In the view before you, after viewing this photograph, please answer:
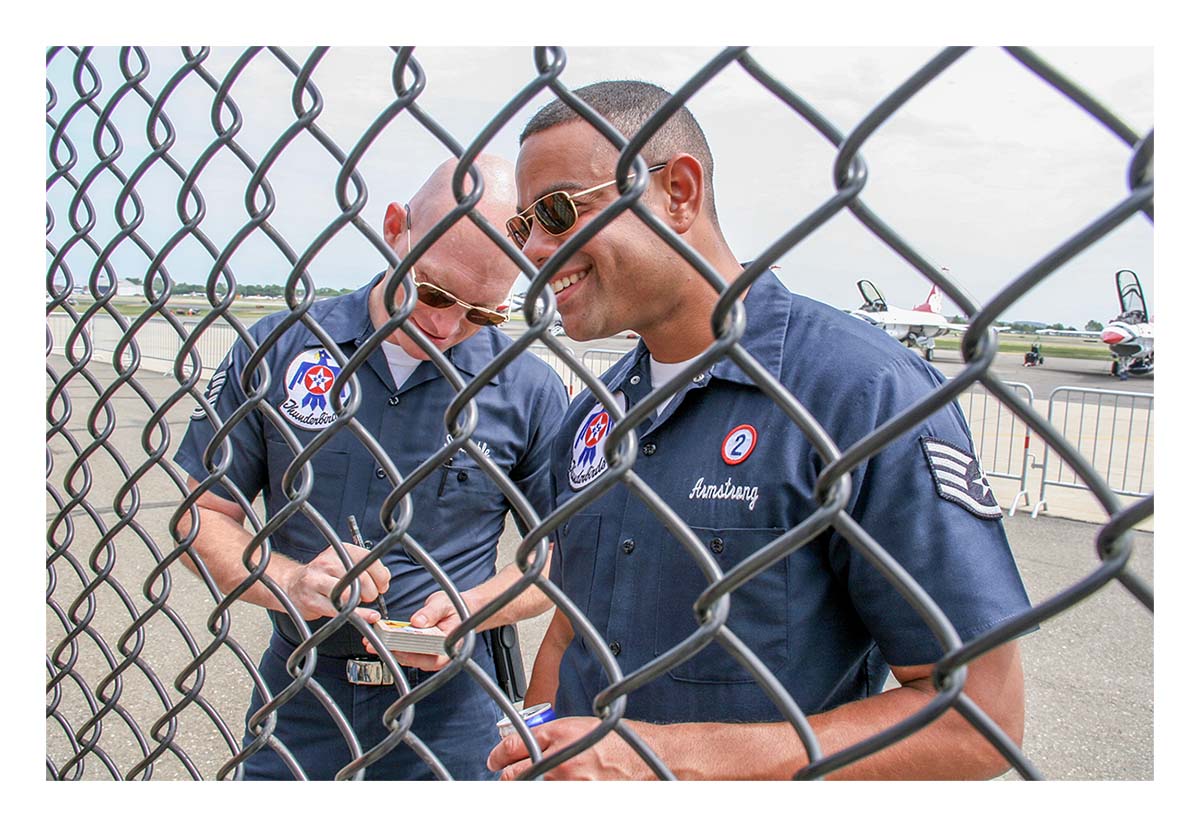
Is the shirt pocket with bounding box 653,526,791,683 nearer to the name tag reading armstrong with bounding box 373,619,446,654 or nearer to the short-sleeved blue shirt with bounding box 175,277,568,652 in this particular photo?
the name tag reading armstrong with bounding box 373,619,446,654

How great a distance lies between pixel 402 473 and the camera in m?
2.26

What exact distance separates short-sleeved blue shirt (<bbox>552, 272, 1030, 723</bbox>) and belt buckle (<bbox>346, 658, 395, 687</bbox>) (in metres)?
0.70

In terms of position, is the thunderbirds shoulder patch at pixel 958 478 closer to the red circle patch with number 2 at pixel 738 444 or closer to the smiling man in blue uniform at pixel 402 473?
the red circle patch with number 2 at pixel 738 444

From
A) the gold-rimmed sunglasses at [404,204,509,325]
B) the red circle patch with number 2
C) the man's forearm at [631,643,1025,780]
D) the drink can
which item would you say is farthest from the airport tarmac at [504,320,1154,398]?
the man's forearm at [631,643,1025,780]

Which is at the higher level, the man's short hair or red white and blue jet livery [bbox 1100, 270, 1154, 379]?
the man's short hair

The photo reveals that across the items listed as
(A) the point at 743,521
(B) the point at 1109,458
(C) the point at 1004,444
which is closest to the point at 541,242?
(A) the point at 743,521

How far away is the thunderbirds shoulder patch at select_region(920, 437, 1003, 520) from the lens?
123 cm

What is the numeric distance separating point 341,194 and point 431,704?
1.65 m

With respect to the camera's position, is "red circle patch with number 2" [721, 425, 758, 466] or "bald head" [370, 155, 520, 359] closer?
"red circle patch with number 2" [721, 425, 758, 466]

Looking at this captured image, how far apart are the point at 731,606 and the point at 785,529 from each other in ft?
0.55

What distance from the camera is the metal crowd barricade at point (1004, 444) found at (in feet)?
24.2

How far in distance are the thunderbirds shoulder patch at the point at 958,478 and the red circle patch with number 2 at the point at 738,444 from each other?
12.0 inches

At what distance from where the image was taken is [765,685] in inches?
30.7

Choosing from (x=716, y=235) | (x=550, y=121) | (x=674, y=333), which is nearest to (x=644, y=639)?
(x=674, y=333)
